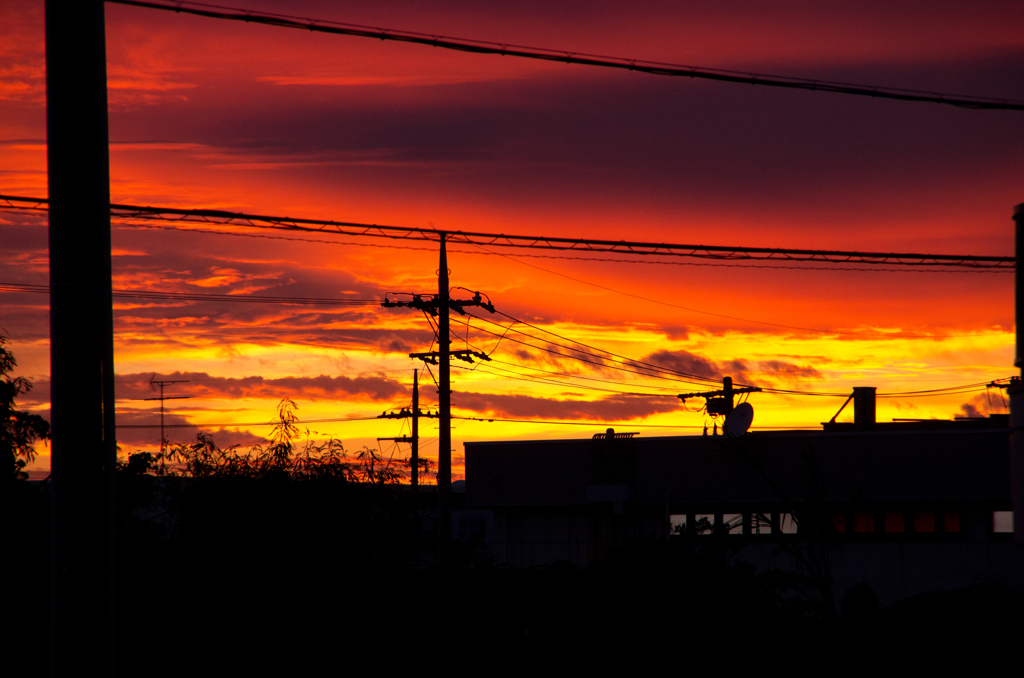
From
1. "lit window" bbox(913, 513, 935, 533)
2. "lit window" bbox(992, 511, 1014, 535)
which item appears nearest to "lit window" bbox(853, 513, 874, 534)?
"lit window" bbox(913, 513, 935, 533)

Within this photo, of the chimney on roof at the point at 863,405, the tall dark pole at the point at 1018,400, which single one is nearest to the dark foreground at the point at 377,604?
the tall dark pole at the point at 1018,400

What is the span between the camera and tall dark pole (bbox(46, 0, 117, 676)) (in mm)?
6094

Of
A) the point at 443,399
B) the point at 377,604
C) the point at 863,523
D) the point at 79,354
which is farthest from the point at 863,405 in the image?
the point at 79,354

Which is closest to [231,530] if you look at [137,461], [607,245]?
[137,461]

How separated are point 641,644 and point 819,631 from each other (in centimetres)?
230

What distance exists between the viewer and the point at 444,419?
2611 centimetres

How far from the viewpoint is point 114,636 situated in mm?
6168

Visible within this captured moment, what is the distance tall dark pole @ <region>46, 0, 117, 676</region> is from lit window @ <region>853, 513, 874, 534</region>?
28557mm

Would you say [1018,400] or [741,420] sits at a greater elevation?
[1018,400]

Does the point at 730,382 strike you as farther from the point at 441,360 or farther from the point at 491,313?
the point at 441,360

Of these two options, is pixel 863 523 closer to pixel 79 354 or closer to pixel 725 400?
pixel 725 400

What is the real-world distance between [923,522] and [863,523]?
183 centimetres

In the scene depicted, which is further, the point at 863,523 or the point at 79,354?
the point at 863,523

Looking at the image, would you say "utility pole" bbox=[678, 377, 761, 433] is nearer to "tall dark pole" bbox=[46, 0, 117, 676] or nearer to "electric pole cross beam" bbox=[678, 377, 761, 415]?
"electric pole cross beam" bbox=[678, 377, 761, 415]
